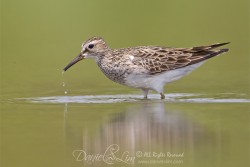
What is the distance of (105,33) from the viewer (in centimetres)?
2692

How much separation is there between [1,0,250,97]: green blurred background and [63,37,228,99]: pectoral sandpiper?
0.84m

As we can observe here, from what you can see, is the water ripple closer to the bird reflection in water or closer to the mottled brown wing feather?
the mottled brown wing feather

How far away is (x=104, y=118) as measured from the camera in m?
15.0

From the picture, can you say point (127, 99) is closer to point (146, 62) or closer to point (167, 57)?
point (146, 62)

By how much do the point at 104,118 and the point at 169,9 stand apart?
15511 mm

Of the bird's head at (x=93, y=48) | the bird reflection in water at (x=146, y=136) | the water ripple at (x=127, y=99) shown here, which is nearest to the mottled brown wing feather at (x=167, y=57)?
the water ripple at (x=127, y=99)

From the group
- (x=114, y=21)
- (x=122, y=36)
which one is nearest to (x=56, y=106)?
(x=122, y=36)

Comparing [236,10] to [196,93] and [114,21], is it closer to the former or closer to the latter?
[114,21]

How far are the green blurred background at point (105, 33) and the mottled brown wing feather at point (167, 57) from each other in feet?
3.03

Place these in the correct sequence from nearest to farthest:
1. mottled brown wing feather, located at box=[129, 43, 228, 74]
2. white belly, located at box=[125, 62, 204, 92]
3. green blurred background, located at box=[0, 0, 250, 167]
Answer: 1. green blurred background, located at box=[0, 0, 250, 167]
2. white belly, located at box=[125, 62, 204, 92]
3. mottled brown wing feather, located at box=[129, 43, 228, 74]

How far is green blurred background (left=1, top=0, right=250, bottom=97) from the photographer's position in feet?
68.1

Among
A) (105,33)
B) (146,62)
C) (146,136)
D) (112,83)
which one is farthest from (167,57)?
(105,33)

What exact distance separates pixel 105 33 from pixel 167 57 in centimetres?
840

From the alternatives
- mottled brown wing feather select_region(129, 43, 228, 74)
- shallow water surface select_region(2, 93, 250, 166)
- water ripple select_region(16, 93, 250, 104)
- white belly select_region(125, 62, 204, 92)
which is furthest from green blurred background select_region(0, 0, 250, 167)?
mottled brown wing feather select_region(129, 43, 228, 74)
